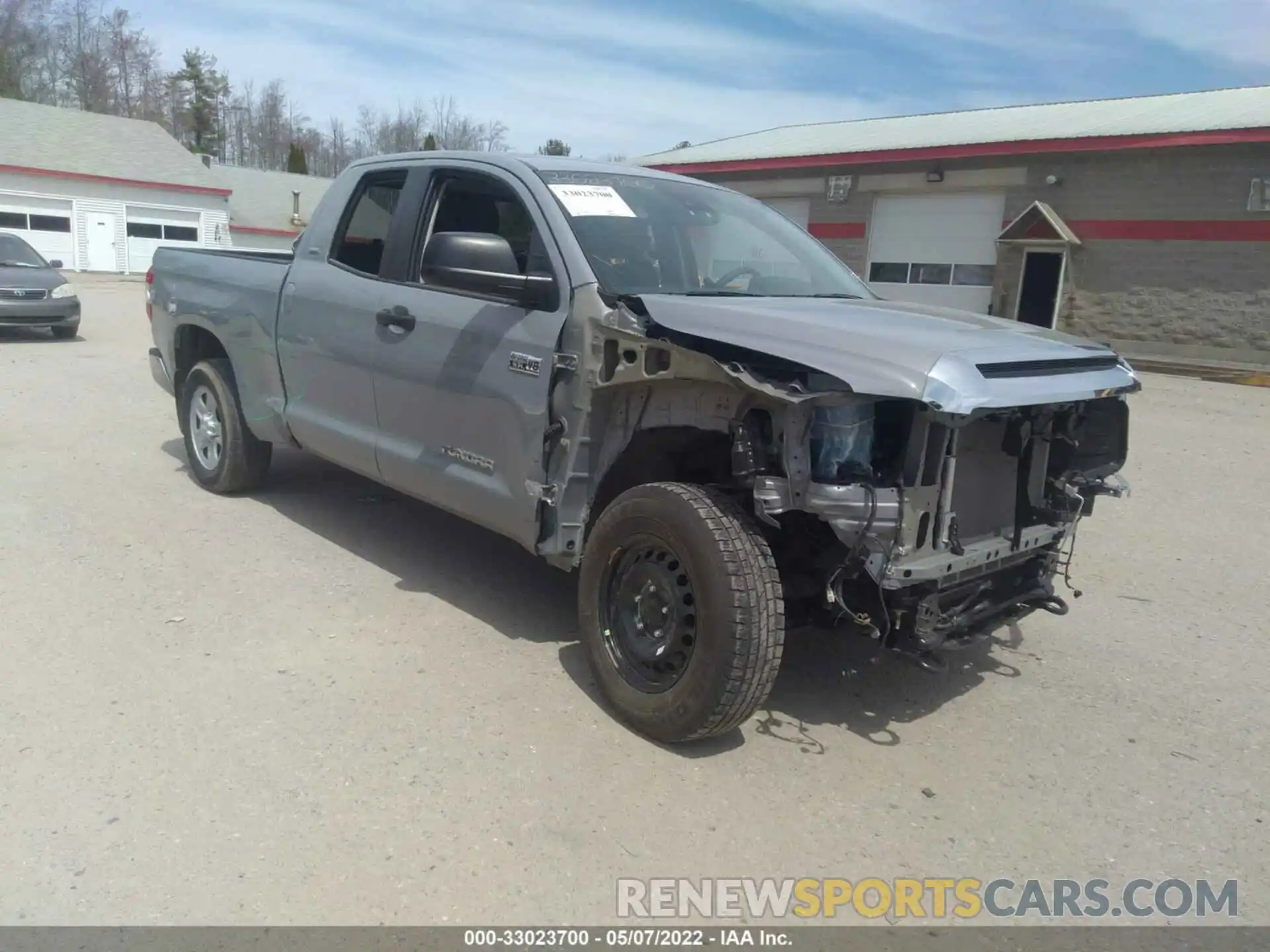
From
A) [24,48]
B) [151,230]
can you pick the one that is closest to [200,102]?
[24,48]

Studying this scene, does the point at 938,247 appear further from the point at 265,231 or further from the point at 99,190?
the point at 265,231

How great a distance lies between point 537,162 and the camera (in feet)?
14.6

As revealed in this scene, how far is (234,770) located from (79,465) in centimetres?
479

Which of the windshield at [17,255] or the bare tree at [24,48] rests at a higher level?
the bare tree at [24,48]

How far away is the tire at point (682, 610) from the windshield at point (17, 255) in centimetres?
1463

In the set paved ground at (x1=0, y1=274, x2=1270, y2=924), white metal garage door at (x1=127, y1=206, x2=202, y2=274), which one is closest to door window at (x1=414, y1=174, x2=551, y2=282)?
paved ground at (x1=0, y1=274, x2=1270, y2=924)

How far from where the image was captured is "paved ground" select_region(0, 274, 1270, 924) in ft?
9.29

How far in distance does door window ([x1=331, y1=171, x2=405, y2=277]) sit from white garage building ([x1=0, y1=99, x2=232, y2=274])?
35.5 m

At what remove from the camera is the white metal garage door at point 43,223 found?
35000mm

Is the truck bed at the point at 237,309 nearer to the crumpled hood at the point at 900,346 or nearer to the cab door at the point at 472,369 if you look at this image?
the cab door at the point at 472,369

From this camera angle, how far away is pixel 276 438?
5.73m

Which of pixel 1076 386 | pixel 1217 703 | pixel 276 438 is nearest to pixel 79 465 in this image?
pixel 276 438

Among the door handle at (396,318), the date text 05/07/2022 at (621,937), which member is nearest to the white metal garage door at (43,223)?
the door handle at (396,318)

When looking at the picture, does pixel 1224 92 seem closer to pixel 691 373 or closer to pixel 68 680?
pixel 691 373
